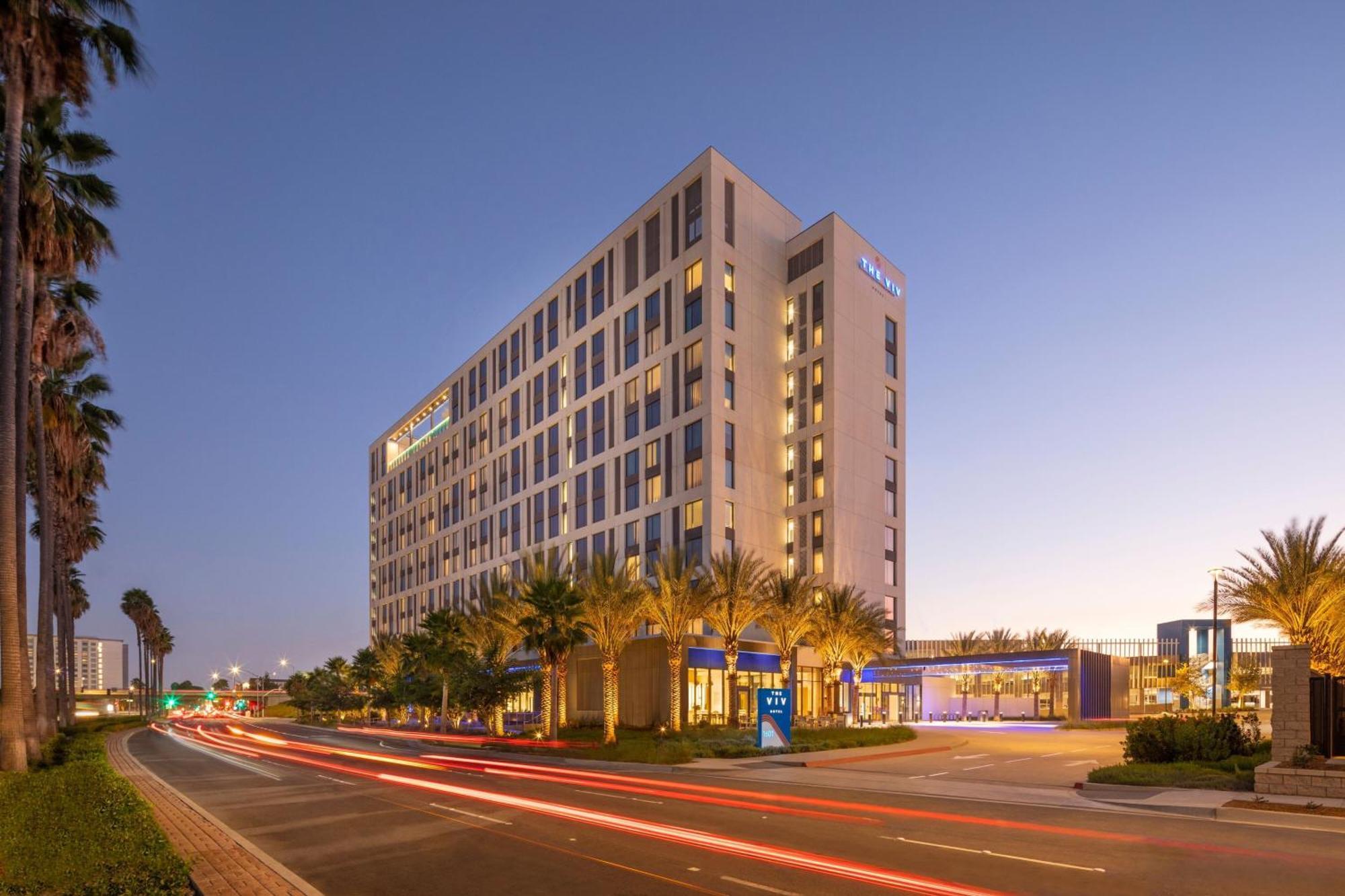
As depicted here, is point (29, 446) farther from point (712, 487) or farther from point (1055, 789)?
point (1055, 789)

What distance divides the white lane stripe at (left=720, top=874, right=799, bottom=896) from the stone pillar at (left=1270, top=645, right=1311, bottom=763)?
55.2 feet

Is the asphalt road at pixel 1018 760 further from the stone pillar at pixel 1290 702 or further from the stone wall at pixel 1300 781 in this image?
the stone pillar at pixel 1290 702

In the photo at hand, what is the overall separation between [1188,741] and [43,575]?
44697 mm

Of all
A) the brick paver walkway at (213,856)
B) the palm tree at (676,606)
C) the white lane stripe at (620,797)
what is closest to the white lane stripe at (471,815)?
the white lane stripe at (620,797)

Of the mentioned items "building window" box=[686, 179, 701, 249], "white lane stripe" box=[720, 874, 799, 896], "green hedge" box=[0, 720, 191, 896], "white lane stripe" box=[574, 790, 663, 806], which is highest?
"building window" box=[686, 179, 701, 249]

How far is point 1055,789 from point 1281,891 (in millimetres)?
13597

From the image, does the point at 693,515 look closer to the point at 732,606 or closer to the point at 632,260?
the point at 732,606

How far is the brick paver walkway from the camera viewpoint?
12.5 metres

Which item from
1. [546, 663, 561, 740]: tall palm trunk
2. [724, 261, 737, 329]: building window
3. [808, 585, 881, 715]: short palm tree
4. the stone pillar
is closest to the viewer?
the stone pillar

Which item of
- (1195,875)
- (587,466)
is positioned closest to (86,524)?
(587,466)

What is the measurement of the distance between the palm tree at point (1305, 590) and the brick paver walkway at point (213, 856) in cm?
3674

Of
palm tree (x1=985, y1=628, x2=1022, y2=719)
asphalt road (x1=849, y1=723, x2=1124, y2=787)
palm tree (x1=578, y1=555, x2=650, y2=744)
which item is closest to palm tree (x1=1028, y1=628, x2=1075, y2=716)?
palm tree (x1=985, y1=628, x2=1022, y2=719)

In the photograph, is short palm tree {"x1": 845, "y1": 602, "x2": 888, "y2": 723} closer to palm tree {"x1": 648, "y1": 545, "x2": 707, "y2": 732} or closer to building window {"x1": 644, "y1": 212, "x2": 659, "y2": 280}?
palm tree {"x1": 648, "y1": 545, "x2": 707, "y2": 732}

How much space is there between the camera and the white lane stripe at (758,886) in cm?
1270
